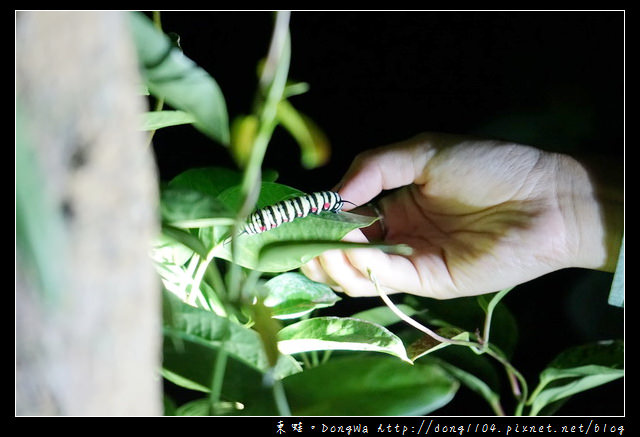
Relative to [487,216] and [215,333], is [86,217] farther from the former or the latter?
[487,216]

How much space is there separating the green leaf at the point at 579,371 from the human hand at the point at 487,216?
12 cm

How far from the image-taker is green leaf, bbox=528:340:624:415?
635mm

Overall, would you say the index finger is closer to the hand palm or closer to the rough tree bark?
the hand palm

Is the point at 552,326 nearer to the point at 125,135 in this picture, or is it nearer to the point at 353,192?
the point at 353,192

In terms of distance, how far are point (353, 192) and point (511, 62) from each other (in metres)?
0.34

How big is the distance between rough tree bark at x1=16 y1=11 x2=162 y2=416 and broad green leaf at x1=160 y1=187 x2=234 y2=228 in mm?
87

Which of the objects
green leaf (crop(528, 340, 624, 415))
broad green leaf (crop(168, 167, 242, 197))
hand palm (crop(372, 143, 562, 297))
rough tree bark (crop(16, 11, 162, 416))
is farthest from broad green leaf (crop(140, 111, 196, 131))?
green leaf (crop(528, 340, 624, 415))

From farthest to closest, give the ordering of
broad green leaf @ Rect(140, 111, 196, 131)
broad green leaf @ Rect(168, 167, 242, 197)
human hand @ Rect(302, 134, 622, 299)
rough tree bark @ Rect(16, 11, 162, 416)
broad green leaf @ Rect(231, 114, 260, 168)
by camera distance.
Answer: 1. human hand @ Rect(302, 134, 622, 299)
2. broad green leaf @ Rect(168, 167, 242, 197)
3. broad green leaf @ Rect(140, 111, 196, 131)
4. broad green leaf @ Rect(231, 114, 260, 168)
5. rough tree bark @ Rect(16, 11, 162, 416)

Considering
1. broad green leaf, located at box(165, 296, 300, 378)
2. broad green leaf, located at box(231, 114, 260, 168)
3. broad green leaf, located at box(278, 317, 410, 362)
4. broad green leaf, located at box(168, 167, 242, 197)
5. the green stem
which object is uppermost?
broad green leaf, located at box(231, 114, 260, 168)

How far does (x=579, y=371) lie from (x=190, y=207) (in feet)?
1.82

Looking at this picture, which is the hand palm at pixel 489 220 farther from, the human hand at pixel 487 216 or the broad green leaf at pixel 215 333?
the broad green leaf at pixel 215 333

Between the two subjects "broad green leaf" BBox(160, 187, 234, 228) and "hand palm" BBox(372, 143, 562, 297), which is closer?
"broad green leaf" BBox(160, 187, 234, 228)

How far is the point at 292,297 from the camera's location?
0.59 m
